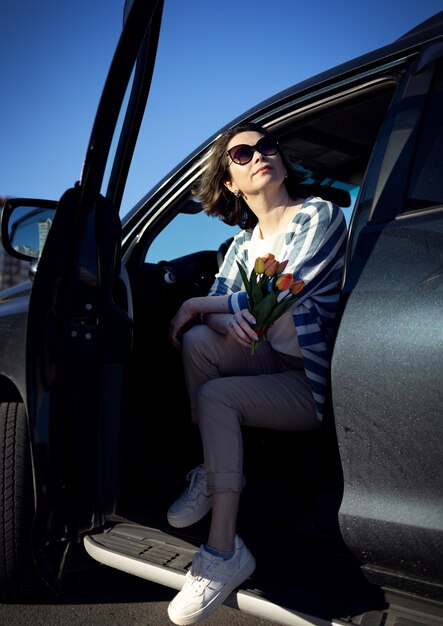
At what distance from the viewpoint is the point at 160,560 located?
67.5 inches

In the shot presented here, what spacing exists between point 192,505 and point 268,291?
0.79m

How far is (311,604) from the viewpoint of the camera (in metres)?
1.44

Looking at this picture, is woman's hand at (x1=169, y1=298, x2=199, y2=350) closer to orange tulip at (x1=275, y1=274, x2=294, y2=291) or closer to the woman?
the woman

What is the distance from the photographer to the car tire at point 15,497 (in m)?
1.85

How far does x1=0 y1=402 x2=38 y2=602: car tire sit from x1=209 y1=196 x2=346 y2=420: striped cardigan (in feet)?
2.71

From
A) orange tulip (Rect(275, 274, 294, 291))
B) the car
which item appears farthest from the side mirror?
orange tulip (Rect(275, 274, 294, 291))

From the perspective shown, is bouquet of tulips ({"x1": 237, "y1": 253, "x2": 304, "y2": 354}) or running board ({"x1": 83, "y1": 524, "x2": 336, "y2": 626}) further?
bouquet of tulips ({"x1": 237, "y1": 253, "x2": 304, "y2": 354})

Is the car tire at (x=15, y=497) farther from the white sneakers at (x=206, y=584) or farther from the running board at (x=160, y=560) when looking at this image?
the white sneakers at (x=206, y=584)

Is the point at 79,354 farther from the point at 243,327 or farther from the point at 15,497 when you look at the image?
the point at 15,497

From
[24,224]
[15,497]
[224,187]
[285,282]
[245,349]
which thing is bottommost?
[15,497]

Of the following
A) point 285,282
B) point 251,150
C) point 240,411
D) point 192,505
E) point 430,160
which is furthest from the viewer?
point 251,150

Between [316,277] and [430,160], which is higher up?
[430,160]

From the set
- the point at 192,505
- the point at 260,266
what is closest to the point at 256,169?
the point at 260,266

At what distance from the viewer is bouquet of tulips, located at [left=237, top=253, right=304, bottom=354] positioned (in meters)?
1.66
